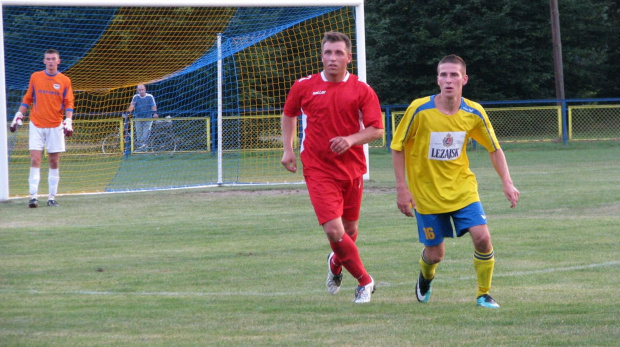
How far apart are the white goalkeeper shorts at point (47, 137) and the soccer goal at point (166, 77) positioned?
0.65 metres

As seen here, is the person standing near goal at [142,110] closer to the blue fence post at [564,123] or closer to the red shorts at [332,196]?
the blue fence post at [564,123]

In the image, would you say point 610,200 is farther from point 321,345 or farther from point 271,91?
point 271,91

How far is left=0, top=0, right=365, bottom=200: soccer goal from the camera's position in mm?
16672

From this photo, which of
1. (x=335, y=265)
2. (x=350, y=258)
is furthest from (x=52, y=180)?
(x=350, y=258)

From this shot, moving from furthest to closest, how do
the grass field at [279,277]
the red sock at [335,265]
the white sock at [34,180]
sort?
1. the white sock at [34,180]
2. the red sock at [335,265]
3. the grass field at [279,277]

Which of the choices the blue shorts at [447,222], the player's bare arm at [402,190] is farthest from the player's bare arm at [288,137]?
the blue shorts at [447,222]

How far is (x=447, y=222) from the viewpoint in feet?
20.1

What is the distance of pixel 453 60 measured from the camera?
20.1 ft

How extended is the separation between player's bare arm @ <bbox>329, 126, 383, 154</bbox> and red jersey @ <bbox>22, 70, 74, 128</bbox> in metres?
7.97

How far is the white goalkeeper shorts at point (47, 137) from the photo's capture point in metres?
13.3

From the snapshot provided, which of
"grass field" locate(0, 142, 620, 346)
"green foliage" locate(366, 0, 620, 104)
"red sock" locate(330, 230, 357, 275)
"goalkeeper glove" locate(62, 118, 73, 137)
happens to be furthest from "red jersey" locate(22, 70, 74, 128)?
A: "green foliage" locate(366, 0, 620, 104)

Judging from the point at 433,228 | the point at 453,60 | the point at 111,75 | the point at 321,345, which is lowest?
the point at 321,345

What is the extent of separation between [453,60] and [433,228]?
115 centimetres

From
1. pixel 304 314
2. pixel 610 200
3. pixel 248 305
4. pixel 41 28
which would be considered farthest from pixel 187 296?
pixel 41 28
